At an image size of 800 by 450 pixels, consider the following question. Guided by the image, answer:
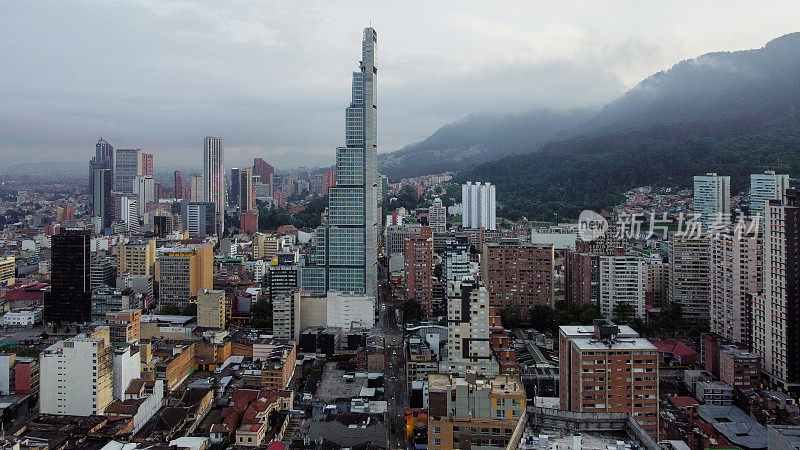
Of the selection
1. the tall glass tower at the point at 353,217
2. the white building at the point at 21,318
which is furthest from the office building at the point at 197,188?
the tall glass tower at the point at 353,217

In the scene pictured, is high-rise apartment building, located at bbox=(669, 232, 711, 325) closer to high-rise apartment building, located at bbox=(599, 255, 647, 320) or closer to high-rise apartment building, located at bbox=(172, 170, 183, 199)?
high-rise apartment building, located at bbox=(599, 255, 647, 320)

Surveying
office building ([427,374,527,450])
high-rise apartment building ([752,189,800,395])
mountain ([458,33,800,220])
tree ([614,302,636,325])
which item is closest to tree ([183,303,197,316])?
tree ([614,302,636,325])

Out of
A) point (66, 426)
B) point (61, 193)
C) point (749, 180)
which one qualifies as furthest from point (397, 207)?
point (66, 426)

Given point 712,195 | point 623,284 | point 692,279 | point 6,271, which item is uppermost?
point 712,195

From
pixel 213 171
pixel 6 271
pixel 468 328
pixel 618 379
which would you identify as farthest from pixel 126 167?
pixel 618 379

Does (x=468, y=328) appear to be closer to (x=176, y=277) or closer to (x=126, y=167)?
(x=176, y=277)

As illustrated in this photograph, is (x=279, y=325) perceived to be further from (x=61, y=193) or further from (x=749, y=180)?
(x=61, y=193)

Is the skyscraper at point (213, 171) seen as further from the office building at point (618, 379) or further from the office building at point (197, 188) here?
the office building at point (618, 379)
